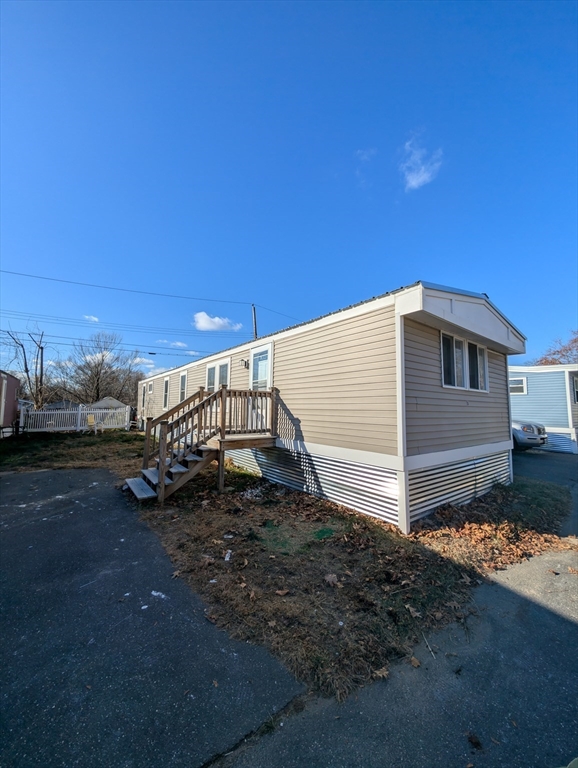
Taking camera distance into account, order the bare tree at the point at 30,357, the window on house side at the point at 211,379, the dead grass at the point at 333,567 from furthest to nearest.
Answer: the bare tree at the point at 30,357
the window on house side at the point at 211,379
the dead grass at the point at 333,567

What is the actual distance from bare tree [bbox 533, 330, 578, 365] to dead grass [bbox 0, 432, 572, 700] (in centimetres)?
2804

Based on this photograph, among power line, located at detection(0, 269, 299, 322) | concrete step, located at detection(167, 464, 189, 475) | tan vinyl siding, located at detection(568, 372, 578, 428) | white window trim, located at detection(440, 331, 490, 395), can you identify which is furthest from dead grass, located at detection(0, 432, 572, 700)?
power line, located at detection(0, 269, 299, 322)

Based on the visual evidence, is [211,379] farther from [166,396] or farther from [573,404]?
[573,404]

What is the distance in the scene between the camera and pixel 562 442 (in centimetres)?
1377

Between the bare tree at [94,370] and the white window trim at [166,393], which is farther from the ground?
the bare tree at [94,370]

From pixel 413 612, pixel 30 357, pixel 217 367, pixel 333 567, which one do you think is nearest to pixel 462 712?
pixel 413 612

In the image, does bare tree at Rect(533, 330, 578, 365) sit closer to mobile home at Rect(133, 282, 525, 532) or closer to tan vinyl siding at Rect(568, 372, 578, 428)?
tan vinyl siding at Rect(568, 372, 578, 428)

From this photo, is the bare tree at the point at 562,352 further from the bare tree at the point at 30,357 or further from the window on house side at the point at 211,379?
the bare tree at the point at 30,357

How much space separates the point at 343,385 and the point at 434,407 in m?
1.71

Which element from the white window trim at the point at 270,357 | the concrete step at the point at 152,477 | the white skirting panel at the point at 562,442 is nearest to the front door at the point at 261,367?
the white window trim at the point at 270,357

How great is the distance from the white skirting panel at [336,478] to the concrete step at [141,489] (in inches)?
114

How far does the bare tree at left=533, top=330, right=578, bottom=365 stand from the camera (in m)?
27.3

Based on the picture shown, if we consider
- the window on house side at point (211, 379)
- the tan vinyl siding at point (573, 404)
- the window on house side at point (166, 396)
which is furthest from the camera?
the window on house side at point (166, 396)

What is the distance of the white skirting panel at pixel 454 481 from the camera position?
532cm
